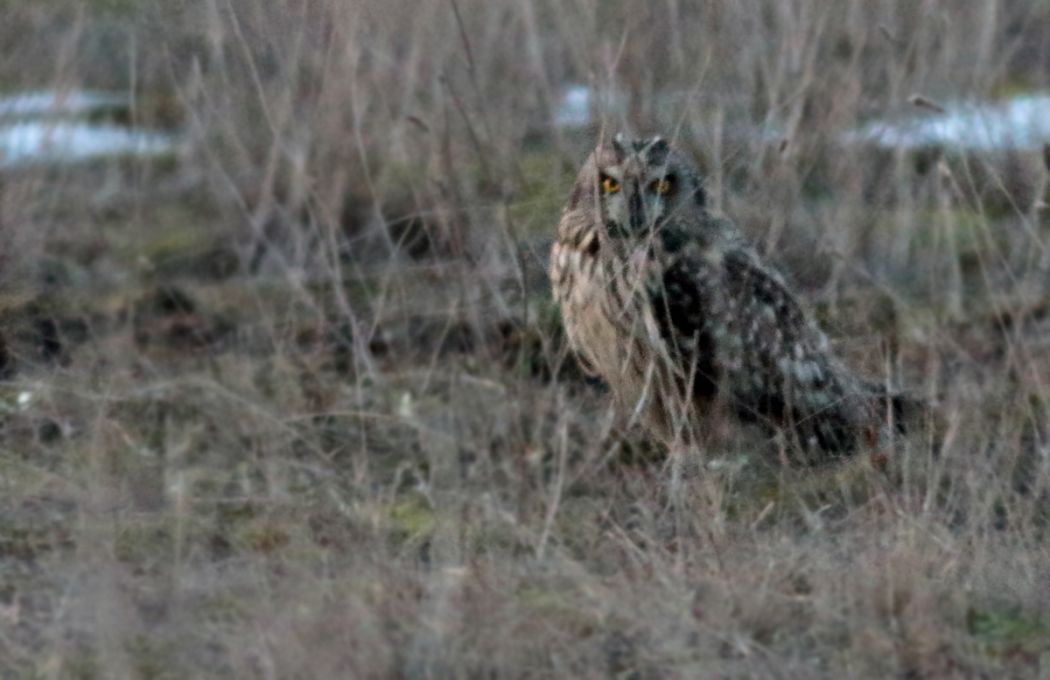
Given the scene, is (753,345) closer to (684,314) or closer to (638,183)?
(684,314)

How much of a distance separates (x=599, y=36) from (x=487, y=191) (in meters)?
1.07

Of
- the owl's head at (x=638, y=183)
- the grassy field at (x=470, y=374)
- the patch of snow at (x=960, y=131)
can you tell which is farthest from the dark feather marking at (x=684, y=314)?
the patch of snow at (x=960, y=131)

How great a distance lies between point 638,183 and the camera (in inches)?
234

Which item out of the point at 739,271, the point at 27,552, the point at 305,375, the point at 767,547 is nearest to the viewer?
the point at 767,547

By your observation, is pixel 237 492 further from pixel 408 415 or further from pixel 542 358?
pixel 542 358

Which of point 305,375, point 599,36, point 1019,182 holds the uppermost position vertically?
point 599,36

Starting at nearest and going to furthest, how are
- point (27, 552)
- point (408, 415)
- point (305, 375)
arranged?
point (27, 552)
point (408, 415)
point (305, 375)

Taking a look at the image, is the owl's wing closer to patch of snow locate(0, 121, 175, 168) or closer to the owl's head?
the owl's head

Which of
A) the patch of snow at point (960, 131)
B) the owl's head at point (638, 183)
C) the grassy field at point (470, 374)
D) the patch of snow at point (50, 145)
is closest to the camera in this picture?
the grassy field at point (470, 374)

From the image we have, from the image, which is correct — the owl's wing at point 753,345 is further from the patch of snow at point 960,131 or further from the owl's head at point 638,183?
the patch of snow at point 960,131

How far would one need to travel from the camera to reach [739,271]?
Answer: 6.23 meters

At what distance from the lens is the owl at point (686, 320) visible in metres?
6.00

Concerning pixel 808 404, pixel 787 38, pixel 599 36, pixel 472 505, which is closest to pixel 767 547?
pixel 472 505

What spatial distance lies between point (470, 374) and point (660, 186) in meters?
1.62
